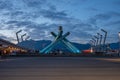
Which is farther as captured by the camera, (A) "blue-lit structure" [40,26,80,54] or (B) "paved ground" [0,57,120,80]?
(A) "blue-lit structure" [40,26,80,54]

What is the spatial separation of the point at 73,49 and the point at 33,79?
149 meters

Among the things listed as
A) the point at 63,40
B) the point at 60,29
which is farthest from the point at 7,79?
the point at 63,40

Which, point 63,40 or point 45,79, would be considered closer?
point 45,79

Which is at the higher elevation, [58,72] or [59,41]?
[59,41]

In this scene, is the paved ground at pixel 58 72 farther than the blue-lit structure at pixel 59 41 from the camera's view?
No

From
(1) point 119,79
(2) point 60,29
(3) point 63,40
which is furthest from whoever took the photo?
(3) point 63,40

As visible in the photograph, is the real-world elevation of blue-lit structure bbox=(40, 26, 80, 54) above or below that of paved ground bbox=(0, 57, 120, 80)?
above

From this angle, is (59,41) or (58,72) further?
(59,41)

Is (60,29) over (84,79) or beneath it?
over

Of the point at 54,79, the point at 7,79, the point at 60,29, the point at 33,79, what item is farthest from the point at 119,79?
the point at 60,29

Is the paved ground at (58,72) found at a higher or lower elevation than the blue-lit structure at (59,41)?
lower

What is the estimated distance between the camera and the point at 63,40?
167250mm

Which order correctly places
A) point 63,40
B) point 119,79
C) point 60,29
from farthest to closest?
point 63,40, point 60,29, point 119,79

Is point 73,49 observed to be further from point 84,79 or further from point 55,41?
point 84,79
